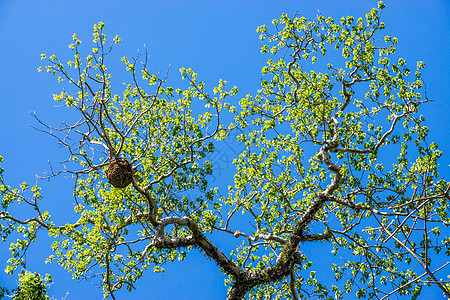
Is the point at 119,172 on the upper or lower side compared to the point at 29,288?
lower

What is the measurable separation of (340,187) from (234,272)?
3213mm

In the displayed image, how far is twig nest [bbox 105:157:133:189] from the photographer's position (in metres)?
7.97

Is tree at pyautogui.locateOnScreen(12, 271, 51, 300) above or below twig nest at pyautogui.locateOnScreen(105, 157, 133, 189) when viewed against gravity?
above

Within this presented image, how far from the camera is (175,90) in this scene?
10750 mm

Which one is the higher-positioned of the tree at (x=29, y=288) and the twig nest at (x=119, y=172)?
the tree at (x=29, y=288)

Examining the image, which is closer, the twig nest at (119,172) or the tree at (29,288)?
the twig nest at (119,172)

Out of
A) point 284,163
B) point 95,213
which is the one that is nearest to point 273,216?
point 284,163

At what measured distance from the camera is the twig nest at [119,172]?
7.97 m

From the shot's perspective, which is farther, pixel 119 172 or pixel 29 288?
pixel 29 288

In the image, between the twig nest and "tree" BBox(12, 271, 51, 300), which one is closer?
the twig nest

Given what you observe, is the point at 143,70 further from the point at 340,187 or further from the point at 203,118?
the point at 340,187

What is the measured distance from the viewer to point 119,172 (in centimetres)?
796

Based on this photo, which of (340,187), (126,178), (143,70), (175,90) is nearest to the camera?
(126,178)

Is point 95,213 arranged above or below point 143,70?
below
